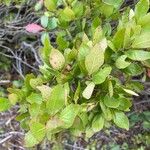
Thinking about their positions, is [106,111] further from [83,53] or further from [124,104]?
[83,53]

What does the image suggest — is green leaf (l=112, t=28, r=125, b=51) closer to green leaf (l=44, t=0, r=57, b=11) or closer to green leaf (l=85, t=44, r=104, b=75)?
green leaf (l=85, t=44, r=104, b=75)

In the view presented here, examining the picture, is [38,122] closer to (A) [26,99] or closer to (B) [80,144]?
(A) [26,99]

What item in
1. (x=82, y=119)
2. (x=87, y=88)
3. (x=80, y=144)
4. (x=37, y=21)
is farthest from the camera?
(x=80, y=144)

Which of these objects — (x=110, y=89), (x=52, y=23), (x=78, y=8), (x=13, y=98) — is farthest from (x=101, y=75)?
(x=52, y=23)

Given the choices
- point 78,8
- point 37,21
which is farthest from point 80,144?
point 78,8

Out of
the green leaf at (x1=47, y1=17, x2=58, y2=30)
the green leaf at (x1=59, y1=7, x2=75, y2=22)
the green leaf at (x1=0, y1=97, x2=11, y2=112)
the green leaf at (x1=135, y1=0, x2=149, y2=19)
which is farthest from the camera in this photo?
the green leaf at (x1=47, y1=17, x2=58, y2=30)

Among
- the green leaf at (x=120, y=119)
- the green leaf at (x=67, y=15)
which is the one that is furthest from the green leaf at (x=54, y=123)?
the green leaf at (x=67, y=15)

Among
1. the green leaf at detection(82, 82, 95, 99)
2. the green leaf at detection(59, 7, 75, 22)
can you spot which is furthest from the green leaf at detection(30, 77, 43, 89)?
the green leaf at detection(59, 7, 75, 22)

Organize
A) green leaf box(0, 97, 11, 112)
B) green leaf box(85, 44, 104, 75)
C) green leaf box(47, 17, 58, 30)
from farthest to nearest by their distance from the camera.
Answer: green leaf box(47, 17, 58, 30) < green leaf box(0, 97, 11, 112) < green leaf box(85, 44, 104, 75)
